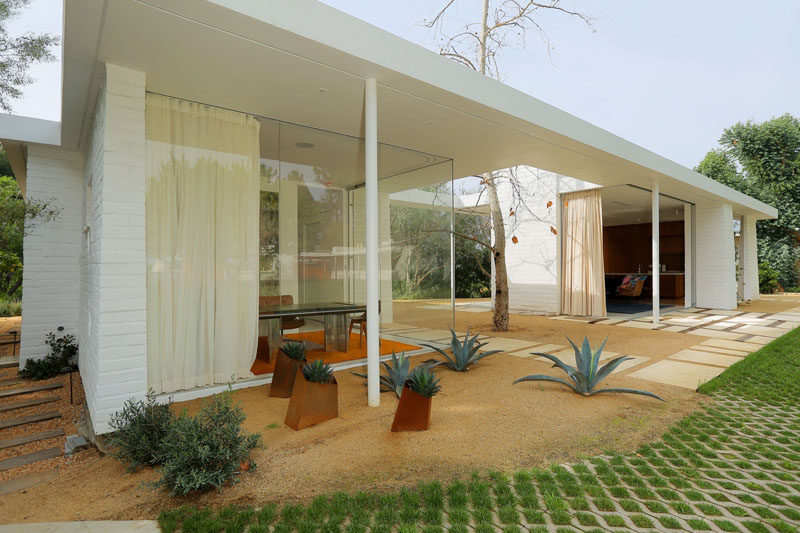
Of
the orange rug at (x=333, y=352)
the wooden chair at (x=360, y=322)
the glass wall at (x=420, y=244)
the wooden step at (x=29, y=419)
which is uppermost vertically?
the glass wall at (x=420, y=244)

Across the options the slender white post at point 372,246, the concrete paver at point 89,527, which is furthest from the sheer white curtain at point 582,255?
the concrete paver at point 89,527

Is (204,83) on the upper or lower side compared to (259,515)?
upper

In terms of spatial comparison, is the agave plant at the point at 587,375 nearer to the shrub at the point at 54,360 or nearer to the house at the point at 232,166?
→ the house at the point at 232,166

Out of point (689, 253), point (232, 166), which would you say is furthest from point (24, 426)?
point (689, 253)

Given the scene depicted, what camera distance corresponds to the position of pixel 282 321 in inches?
179

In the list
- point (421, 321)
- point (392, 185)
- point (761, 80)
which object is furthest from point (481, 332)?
point (761, 80)

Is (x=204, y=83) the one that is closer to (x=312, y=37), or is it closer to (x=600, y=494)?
(x=312, y=37)

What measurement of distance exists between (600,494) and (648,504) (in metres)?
0.21

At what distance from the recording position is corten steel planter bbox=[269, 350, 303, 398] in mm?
3812

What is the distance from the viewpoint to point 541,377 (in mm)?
3850

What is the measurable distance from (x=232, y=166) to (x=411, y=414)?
2849 millimetres

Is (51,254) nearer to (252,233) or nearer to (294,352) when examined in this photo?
(252,233)

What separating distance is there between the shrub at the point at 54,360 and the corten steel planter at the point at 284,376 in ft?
10.8

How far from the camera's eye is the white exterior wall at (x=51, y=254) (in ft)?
17.2
